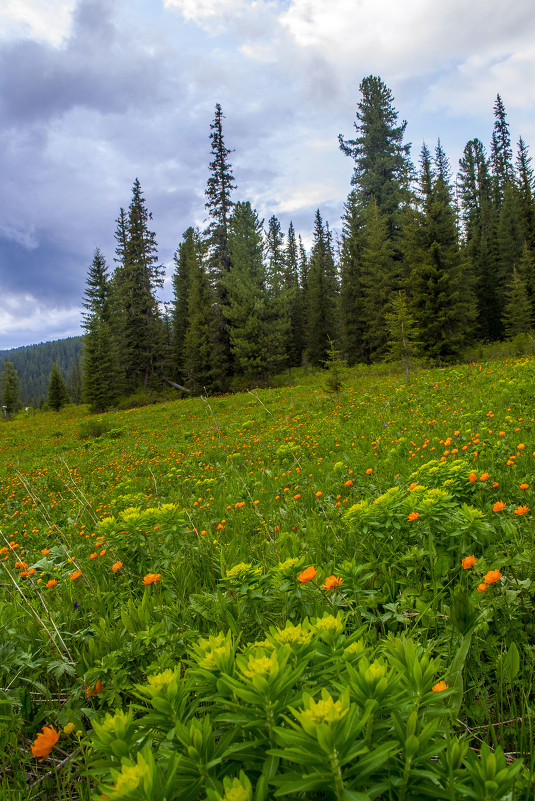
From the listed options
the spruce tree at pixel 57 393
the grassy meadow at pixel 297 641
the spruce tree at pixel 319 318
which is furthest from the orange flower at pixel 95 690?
the spruce tree at pixel 57 393

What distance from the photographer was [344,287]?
1144 inches

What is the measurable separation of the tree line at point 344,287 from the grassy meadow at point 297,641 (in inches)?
689

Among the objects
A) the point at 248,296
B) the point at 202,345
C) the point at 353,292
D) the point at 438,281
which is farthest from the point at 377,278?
the point at 202,345

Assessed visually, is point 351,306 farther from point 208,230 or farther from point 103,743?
point 103,743

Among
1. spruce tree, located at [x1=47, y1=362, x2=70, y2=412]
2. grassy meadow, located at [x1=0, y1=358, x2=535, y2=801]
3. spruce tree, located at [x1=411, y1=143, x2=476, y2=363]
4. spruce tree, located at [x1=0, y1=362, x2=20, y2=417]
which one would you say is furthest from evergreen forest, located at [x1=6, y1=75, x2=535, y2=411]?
spruce tree, located at [x1=0, y1=362, x2=20, y2=417]

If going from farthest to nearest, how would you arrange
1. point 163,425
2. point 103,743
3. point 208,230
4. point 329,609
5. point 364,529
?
point 208,230 → point 163,425 → point 364,529 → point 329,609 → point 103,743

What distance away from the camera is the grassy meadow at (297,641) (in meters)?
0.75

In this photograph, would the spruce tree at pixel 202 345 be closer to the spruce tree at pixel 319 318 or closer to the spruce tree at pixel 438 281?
the spruce tree at pixel 319 318

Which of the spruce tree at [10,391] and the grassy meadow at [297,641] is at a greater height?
the spruce tree at [10,391]

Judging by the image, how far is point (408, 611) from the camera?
6.36 ft

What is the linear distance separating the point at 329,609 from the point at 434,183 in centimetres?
2485

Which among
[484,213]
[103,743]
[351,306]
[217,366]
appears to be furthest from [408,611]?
[484,213]

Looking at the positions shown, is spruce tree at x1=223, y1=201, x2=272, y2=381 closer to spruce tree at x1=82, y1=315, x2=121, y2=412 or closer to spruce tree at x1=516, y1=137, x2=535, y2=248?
spruce tree at x1=82, y1=315, x2=121, y2=412

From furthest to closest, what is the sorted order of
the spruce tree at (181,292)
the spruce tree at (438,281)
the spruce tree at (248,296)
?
the spruce tree at (181,292) < the spruce tree at (248,296) < the spruce tree at (438,281)
